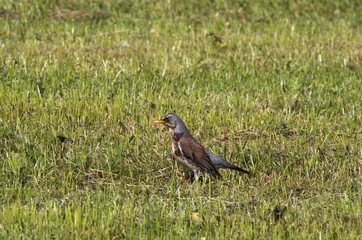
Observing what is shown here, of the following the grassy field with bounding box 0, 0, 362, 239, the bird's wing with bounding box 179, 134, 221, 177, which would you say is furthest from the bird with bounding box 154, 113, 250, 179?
the grassy field with bounding box 0, 0, 362, 239

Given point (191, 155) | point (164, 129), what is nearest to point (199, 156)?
point (191, 155)

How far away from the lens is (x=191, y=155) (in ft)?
24.9

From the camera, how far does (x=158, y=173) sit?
25.7 feet

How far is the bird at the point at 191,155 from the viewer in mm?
7602

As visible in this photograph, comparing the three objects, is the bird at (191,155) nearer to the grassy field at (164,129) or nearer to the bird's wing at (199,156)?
the bird's wing at (199,156)

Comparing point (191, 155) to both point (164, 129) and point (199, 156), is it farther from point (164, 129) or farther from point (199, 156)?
point (164, 129)

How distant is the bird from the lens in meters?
7.60

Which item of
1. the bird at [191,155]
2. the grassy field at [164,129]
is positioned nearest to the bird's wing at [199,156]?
the bird at [191,155]

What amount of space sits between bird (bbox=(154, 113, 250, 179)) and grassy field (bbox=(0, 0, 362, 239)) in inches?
6.3

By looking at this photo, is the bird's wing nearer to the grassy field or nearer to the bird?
the bird

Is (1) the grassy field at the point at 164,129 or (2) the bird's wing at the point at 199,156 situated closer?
(1) the grassy field at the point at 164,129

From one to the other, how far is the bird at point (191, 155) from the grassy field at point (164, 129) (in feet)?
0.53

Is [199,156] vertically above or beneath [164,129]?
above

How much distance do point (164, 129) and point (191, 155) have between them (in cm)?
143
